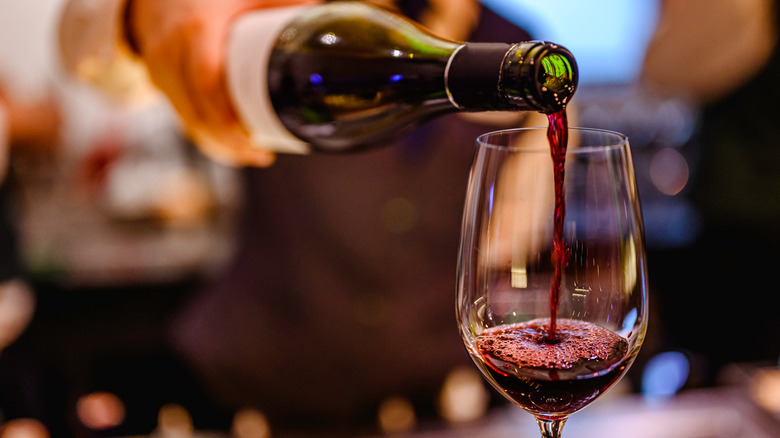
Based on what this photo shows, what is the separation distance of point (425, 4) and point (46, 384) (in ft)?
6.00

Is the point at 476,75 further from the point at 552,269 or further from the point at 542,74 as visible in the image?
the point at 552,269

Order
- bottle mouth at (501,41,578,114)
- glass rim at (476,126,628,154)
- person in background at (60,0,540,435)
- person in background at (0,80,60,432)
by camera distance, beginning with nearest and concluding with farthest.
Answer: bottle mouth at (501,41,578,114)
glass rim at (476,126,628,154)
person in background at (60,0,540,435)
person in background at (0,80,60,432)

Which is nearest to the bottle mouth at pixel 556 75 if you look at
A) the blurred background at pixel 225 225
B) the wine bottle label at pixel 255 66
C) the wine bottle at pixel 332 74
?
the wine bottle at pixel 332 74

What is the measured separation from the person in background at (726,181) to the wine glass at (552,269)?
823mm

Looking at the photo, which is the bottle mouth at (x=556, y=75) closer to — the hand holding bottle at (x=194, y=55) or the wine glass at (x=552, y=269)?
the wine glass at (x=552, y=269)

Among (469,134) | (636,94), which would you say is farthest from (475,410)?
(636,94)

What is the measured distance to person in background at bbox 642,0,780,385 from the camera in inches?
56.0

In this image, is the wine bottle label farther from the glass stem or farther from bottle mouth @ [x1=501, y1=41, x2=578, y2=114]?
the glass stem

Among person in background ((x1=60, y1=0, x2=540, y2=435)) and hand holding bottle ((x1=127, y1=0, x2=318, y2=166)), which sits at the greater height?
hand holding bottle ((x1=127, y1=0, x2=318, y2=166))

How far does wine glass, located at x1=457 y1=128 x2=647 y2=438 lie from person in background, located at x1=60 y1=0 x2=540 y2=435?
2.90ft

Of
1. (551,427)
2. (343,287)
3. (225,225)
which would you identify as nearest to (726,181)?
(343,287)

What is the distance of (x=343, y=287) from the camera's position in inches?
63.2

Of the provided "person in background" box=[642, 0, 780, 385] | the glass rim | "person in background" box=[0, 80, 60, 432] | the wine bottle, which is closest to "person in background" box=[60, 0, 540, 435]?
"person in background" box=[642, 0, 780, 385]

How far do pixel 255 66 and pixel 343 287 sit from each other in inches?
39.0
